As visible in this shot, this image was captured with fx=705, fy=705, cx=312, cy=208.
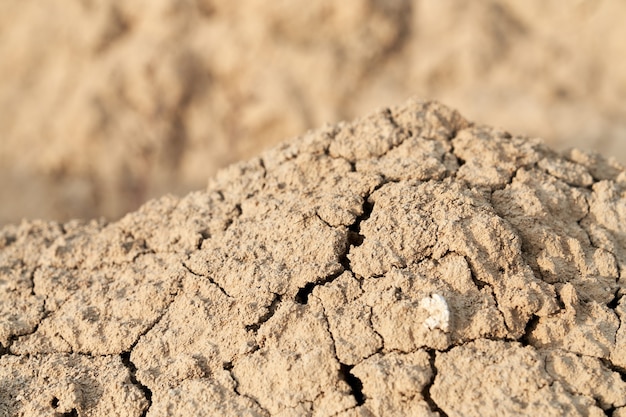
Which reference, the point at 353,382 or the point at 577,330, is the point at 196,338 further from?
the point at 577,330

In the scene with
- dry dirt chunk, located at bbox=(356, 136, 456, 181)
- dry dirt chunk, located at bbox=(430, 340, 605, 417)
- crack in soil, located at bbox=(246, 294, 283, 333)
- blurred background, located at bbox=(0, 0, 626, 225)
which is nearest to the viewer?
dry dirt chunk, located at bbox=(430, 340, 605, 417)

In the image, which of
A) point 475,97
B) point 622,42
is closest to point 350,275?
point 475,97

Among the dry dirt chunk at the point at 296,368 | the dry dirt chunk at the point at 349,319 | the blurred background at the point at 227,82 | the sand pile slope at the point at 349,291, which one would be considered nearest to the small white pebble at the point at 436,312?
the sand pile slope at the point at 349,291

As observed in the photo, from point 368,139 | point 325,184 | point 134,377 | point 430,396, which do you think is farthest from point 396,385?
point 368,139

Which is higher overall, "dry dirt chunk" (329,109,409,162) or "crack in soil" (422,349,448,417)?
"dry dirt chunk" (329,109,409,162)

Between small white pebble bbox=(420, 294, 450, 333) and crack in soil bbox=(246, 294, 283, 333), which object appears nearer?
small white pebble bbox=(420, 294, 450, 333)

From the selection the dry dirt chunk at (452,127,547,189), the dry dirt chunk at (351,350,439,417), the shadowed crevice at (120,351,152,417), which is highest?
the dry dirt chunk at (452,127,547,189)

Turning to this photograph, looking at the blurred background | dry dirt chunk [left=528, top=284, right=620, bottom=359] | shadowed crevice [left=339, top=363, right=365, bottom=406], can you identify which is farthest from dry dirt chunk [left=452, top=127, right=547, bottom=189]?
the blurred background

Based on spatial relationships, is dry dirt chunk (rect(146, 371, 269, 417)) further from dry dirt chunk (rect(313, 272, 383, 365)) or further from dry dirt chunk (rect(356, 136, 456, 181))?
dry dirt chunk (rect(356, 136, 456, 181))
